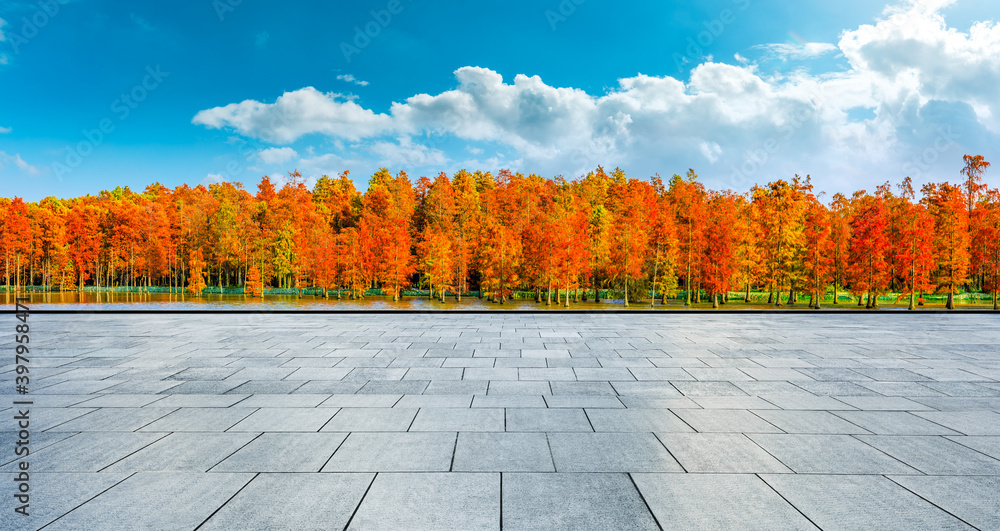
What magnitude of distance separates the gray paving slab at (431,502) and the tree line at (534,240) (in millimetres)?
35710

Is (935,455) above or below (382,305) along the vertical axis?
above

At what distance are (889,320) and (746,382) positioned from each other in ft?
44.1

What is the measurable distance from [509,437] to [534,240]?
36932 millimetres

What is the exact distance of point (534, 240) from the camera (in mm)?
41219

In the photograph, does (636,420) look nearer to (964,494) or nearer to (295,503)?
(964,494)

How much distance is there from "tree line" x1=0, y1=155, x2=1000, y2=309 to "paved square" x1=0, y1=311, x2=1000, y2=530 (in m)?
31.6

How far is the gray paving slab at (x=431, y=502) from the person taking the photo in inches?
120

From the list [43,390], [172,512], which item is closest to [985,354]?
[172,512]

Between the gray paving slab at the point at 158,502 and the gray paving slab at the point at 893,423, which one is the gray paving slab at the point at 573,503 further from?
the gray paving slab at the point at 893,423

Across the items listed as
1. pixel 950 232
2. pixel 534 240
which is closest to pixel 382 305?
pixel 534 240

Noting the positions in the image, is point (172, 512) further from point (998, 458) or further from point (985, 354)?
point (985, 354)

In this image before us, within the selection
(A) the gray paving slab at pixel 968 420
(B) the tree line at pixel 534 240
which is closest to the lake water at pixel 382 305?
(B) the tree line at pixel 534 240

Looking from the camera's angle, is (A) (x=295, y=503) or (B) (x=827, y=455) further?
(B) (x=827, y=455)

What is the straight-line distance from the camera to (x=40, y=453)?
428cm
